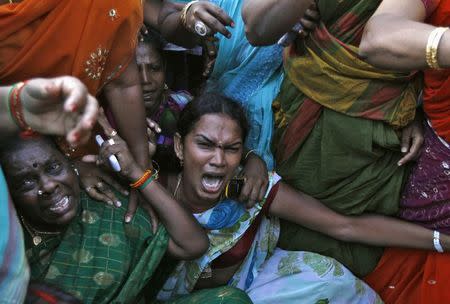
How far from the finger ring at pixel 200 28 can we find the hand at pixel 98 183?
2.04 feet

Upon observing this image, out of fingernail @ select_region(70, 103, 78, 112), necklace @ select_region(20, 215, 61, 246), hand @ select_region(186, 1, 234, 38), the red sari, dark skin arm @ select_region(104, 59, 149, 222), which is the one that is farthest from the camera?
hand @ select_region(186, 1, 234, 38)

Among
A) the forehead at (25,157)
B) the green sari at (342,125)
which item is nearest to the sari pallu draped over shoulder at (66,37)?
the forehead at (25,157)

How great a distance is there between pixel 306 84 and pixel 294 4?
1.16 ft

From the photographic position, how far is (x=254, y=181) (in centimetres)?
260

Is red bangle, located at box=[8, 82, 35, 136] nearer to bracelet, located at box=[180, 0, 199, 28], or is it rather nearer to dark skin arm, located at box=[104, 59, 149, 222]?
dark skin arm, located at box=[104, 59, 149, 222]

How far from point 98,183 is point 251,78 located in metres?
0.78

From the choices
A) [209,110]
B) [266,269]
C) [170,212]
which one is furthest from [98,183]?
[266,269]

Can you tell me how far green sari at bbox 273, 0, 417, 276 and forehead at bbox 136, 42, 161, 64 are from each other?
20.7 inches

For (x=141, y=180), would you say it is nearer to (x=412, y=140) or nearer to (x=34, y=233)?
(x=34, y=233)

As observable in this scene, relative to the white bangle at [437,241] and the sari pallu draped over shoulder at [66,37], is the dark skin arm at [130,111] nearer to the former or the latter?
the sari pallu draped over shoulder at [66,37]

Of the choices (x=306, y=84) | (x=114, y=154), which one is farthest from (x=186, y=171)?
(x=306, y=84)

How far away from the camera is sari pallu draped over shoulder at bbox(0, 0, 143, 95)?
2033mm

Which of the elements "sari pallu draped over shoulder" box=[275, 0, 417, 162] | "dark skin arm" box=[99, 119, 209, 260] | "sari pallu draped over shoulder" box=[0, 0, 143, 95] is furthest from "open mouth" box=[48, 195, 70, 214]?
"sari pallu draped over shoulder" box=[275, 0, 417, 162]

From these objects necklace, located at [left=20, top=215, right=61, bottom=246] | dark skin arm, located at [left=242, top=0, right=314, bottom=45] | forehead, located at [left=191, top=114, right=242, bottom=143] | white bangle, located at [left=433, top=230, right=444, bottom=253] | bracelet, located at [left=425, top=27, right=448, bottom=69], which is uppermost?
bracelet, located at [left=425, top=27, right=448, bottom=69]
